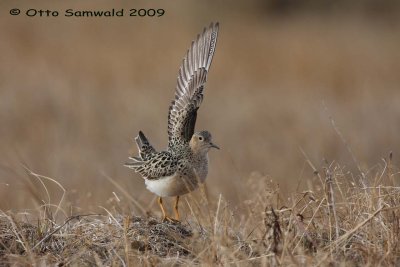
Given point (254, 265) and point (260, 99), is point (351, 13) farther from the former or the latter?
point (254, 265)

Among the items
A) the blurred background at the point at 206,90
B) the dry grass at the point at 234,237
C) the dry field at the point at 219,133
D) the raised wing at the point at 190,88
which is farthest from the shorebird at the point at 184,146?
the blurred background at the point at 206,90

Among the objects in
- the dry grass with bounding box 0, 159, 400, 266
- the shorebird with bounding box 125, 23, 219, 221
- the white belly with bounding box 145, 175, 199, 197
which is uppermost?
the shorebird with bounding box 125, 23, 219, 221

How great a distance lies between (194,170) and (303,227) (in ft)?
3.00

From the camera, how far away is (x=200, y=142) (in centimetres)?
602

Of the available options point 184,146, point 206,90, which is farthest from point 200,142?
point 206,90

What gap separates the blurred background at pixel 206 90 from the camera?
42.5ft

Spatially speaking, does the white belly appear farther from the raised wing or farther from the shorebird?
the raised wing

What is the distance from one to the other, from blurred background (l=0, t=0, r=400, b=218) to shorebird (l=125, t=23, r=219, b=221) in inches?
125

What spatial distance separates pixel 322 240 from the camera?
5094 millimetres

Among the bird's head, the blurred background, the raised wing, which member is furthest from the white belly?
the blurred background

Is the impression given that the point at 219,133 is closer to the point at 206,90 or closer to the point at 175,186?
the point at 206,90

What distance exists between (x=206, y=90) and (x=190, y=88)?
9.62m

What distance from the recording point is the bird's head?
5.99m

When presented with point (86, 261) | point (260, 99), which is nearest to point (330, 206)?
point (86, 261)
